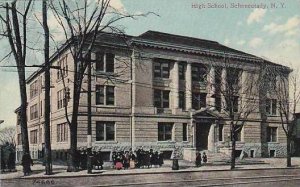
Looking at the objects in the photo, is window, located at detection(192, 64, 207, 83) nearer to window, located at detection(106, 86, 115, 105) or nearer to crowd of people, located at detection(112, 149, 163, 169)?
window, located at detection(106, 86, 115, 105)

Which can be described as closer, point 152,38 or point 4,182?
point 4,182

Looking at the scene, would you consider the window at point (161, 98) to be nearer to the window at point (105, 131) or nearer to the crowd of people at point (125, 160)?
the window at point (105, 131)

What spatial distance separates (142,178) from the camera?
750 inches

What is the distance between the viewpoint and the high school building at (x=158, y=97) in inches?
1242

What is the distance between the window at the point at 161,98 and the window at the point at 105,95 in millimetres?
3534

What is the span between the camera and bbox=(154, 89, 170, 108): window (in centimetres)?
3384

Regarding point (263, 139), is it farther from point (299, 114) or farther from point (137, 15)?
point (137, 15)

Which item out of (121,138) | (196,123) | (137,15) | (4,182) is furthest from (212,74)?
(4,182)

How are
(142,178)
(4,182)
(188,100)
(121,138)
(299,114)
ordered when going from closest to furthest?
(4,182) < (142,178) < (121,138) < (188,100) < (299,114)

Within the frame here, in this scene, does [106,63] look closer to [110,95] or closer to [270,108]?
[110,95]

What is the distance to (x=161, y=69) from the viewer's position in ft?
112

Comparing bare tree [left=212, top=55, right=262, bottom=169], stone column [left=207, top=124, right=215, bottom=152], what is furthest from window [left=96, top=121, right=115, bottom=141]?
stone column [left=207, top=124, right=215, bottom=152]

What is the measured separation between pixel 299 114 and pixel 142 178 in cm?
2725

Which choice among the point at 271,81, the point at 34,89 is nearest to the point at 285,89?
the point at 271,81
